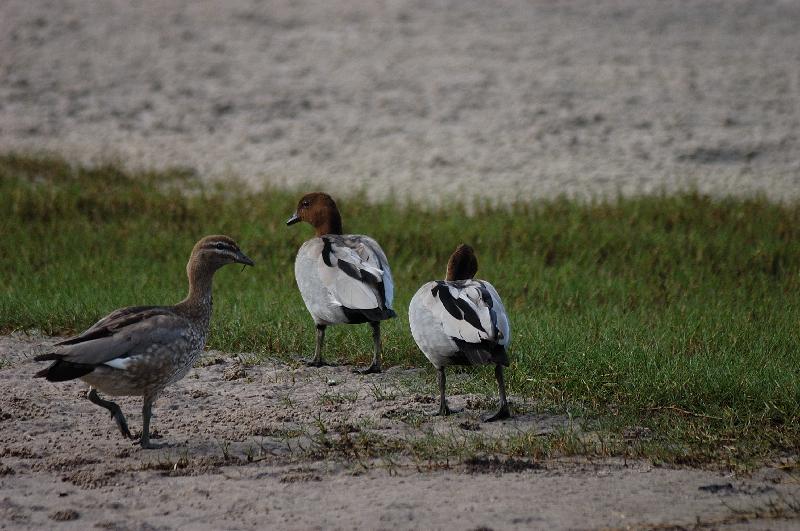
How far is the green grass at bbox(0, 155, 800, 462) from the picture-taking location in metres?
7.01

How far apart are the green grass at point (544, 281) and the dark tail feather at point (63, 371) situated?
7.45ft

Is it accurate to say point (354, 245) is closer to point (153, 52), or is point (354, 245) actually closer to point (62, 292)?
point (62, 292)

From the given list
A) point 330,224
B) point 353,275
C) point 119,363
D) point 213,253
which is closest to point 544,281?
point 330,224

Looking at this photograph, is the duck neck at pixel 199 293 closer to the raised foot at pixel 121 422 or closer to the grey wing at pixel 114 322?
the grey wing at pixel 114 322

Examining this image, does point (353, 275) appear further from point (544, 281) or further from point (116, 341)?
point (544, 281)

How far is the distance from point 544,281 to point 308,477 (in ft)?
16.7

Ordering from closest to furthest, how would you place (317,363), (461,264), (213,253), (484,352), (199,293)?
(484,352) → (199,293) → (213,253) → (461,264) → (317,363)

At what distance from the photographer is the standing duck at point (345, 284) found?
25.0 ft

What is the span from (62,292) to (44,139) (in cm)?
741

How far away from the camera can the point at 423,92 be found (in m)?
18.2

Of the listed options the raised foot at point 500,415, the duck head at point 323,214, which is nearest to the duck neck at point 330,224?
the duck head at point 323,214

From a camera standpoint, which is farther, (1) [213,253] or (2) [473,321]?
(1) [213,253]

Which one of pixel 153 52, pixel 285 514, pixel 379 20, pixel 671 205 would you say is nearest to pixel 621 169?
pixel 671 205

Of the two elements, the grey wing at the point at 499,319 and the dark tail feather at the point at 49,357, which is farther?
the grey wing at the point at 499,319
